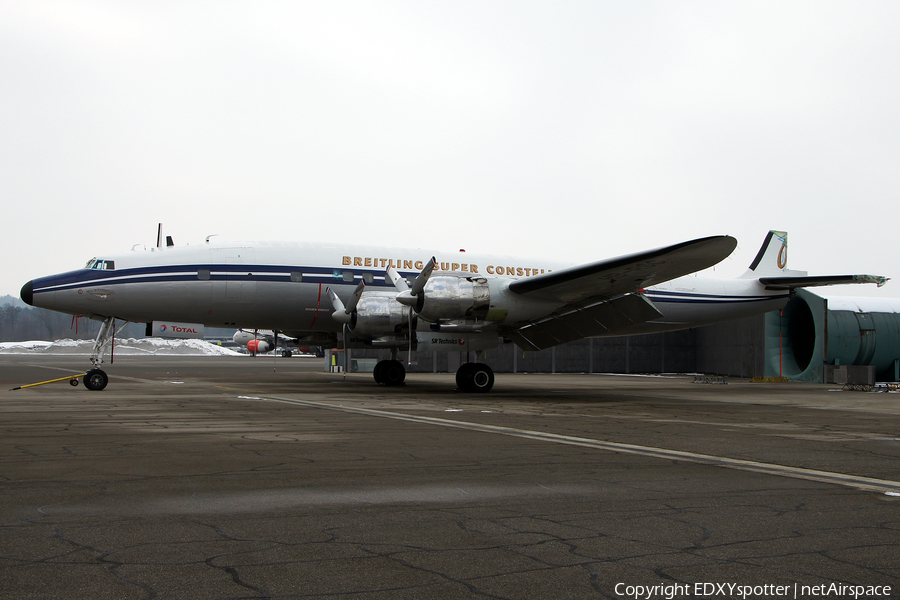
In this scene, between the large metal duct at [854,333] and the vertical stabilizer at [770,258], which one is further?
the large metal duct at [854,333]

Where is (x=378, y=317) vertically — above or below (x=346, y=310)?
below

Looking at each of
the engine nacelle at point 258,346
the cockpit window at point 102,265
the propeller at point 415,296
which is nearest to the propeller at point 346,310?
the propeller at point 415,296

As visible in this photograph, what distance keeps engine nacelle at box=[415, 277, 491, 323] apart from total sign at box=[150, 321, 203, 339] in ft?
22.7

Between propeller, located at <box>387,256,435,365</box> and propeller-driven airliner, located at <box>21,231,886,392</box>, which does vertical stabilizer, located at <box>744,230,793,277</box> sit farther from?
propeller, located at <box>387,256,435,365</box>

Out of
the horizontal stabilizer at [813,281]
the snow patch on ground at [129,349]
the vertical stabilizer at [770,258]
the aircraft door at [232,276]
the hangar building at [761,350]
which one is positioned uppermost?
the vertical stabilizer at [770,258]

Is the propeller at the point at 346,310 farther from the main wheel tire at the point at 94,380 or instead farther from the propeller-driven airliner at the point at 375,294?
the main wheel tire at the point at 94,380

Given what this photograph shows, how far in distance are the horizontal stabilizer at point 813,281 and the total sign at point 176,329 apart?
18.8 meters

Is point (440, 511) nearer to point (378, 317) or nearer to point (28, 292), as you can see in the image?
point (378, 317)

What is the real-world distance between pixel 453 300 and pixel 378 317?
280 cm

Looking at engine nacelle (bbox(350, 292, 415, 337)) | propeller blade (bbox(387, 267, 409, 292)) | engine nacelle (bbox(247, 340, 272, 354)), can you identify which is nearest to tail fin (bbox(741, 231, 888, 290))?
propeller blade (bbox(387, 267, 409, 292))

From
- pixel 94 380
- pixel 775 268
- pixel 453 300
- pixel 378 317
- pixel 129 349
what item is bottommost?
pixel 129 349

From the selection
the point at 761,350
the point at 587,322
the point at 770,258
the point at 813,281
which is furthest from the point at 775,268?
the point at 587,322

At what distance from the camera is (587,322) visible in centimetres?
1894

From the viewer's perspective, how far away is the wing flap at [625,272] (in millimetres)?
14398
